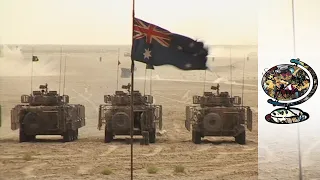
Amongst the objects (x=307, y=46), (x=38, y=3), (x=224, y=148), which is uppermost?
(x=38, y=3)

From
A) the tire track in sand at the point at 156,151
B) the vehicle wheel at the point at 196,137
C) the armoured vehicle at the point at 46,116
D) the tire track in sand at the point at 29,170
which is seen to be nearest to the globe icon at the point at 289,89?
the vehicle wheel at the point at 196,137

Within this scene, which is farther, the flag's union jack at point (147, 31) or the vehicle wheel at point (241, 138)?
the vehicle wheel at point (241, 138)

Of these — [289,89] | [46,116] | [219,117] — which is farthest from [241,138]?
[46,116]

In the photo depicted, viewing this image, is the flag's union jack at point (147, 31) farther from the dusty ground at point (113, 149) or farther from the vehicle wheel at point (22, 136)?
the vehicle wheel at point (22, 136)

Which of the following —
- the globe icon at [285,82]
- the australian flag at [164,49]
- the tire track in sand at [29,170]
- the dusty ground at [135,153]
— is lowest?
the tire track in sand at [29,170]

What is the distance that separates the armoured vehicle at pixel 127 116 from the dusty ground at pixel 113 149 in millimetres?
56

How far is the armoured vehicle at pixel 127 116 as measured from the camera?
4113 millimetres

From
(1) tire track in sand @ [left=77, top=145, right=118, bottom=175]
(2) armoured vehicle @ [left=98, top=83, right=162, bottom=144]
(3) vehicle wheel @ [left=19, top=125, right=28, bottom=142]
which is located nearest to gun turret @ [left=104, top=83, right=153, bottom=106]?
(2) armoured vehicle @ [left=98, top=83, right=162, bottom=144]

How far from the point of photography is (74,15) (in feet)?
13.4

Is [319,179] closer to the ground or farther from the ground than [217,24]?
closer to the ground

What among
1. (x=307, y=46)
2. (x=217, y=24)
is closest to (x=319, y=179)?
(x=307, y=46)

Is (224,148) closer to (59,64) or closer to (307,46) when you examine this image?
(307,46)

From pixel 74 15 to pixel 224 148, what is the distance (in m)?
1.73

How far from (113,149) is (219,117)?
96 centimetres
